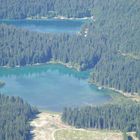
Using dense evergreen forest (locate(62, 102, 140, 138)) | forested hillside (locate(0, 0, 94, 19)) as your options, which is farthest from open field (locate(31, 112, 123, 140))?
forested hillside (locate(0, 0, 94, 19))

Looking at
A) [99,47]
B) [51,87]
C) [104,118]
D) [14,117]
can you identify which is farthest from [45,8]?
[14,117]

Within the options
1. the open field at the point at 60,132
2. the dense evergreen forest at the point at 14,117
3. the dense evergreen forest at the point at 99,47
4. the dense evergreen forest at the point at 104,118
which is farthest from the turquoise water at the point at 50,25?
the open field at the point at 60,132

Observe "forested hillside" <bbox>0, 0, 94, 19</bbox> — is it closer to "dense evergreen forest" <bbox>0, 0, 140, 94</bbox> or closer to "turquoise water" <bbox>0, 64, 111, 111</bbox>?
"dense evergreen forest" <bbox>0, 0, 140, 94</bbox>

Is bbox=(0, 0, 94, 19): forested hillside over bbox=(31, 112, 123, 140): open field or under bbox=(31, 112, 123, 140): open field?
over

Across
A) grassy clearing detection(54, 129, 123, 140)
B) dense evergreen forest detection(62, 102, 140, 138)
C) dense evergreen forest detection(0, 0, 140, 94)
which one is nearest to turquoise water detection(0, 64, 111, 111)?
dense evergreen forest detection(0, 0, 140, 94)

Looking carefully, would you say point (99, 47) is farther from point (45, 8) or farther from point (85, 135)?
point (85, 135)

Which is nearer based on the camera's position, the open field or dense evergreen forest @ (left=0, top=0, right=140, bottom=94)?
the open field

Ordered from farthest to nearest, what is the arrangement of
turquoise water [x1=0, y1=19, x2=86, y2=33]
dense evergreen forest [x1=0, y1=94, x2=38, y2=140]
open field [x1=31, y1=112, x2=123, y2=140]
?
turquoise water [x1=0, y1=19, x2=86, y2=33] → open field [x1=31, y1=112, x2=123, y2=140] → dense evergreen forest [x1=0, y1=94, x2=38, y2=140]

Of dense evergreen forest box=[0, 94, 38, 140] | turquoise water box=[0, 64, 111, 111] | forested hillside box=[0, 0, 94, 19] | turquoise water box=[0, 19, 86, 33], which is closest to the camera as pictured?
dense evergreen forest box=[0, 94, 38, 140]

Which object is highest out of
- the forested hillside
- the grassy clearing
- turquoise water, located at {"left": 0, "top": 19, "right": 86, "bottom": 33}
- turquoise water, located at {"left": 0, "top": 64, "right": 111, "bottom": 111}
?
the forested hillside
